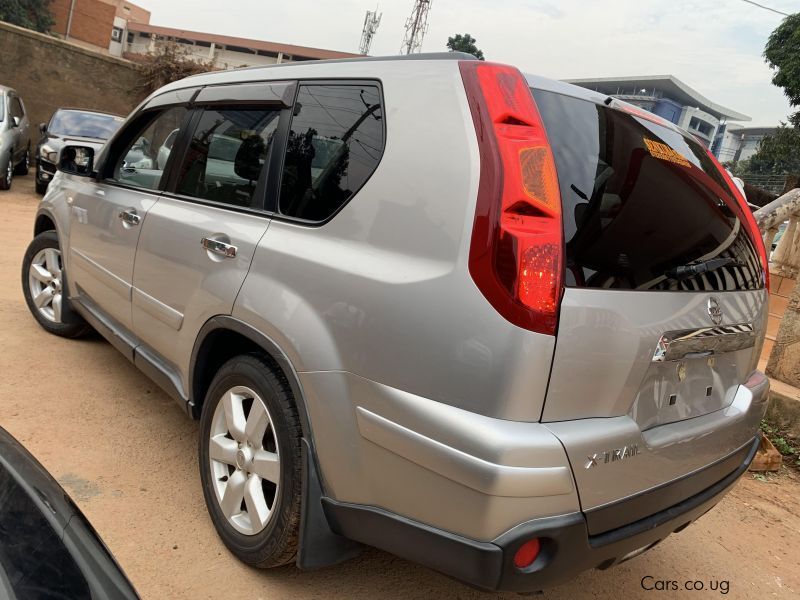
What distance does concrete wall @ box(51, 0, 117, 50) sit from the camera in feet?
150

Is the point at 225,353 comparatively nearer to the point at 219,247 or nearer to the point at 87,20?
the point at 219,247

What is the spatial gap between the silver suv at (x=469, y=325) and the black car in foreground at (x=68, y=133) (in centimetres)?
933

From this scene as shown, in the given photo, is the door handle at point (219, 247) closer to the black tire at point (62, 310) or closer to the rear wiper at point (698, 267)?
the rear wiper at point (698, 267)

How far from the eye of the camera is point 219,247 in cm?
242

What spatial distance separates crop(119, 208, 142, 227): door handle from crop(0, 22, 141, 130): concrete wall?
42.3 feet

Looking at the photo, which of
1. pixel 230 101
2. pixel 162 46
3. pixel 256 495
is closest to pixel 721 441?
pixel 256 495

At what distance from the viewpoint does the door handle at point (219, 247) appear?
2365 millimetres

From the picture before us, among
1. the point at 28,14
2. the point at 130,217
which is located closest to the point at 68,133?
the point at 130,217

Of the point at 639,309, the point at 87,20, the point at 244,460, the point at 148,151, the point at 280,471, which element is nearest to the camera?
the point at 639,309

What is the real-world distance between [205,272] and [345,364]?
3.02 ft

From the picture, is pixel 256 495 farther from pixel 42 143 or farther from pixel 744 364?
pixel 42 143

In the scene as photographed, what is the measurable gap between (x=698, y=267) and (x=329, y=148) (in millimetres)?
1231

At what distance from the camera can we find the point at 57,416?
329cm

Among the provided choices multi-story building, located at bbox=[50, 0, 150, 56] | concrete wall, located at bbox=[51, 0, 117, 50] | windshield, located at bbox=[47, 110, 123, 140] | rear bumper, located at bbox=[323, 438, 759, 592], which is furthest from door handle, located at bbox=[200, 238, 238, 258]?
concrete wall, located at bbox=[51, 0, 117, 50]
